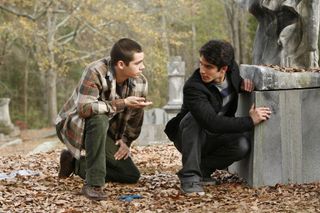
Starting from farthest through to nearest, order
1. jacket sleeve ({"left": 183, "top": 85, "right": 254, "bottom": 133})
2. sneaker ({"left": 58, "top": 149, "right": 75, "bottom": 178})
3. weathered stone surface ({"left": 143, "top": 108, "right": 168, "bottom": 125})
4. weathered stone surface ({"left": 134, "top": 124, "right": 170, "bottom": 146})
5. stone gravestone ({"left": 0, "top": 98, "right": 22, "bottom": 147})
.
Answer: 1. stone gravestone ({"left": 0, "top": 98, "right": 22, "bottom": 147})
2. weathered stone surface ({"left": 143, "top": 108, "right": 168, "bottom": 125})
3. weathered stone surface ({"left": 134, "top": 124, "right": 170, "bottom": 146})
4. sneaker ({"left": 58, "top": 149, "right": 75, "bottom": 178})
5. jacket sleeve ({"left": 183, "top": 85, "right": 254, "bottom": 133})

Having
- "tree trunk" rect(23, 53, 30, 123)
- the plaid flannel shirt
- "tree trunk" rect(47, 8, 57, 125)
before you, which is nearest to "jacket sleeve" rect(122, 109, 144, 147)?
the plaid flannel shirt

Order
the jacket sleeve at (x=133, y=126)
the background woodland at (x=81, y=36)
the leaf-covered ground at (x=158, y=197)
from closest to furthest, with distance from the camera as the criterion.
A: the leaf-covered ground at (x=158, y=197), the jacket sleeve at (x=133, y=126), the background woodland at (x=81, y=36)

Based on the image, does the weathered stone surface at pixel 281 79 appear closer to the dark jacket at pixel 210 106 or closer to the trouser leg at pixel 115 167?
the dark jacket at pixel 210 106

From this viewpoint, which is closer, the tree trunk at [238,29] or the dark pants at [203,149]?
the dark pants at [203,149]

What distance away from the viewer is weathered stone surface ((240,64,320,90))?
480cm

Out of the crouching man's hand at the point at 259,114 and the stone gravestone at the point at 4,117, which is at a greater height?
the crouching man's hand at the point at 259,114

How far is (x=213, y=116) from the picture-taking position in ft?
15.2

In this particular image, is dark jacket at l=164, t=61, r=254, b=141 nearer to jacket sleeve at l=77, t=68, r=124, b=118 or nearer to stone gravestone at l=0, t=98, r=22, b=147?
jacket sleeve at l=77, t=68, r=124, b=118

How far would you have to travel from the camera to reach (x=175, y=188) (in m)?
5.09

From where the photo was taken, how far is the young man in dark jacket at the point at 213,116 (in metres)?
4.68

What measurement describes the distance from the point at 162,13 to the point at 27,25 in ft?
18.9

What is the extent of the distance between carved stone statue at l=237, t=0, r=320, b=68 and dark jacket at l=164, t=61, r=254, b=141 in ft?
2.59

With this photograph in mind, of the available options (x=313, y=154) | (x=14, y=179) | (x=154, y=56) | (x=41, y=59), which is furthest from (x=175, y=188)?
(x=154, y=56)

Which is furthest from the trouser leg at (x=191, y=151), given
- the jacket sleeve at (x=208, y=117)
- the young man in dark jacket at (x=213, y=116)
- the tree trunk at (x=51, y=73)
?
the tree trunk at (x=51, y=73)
